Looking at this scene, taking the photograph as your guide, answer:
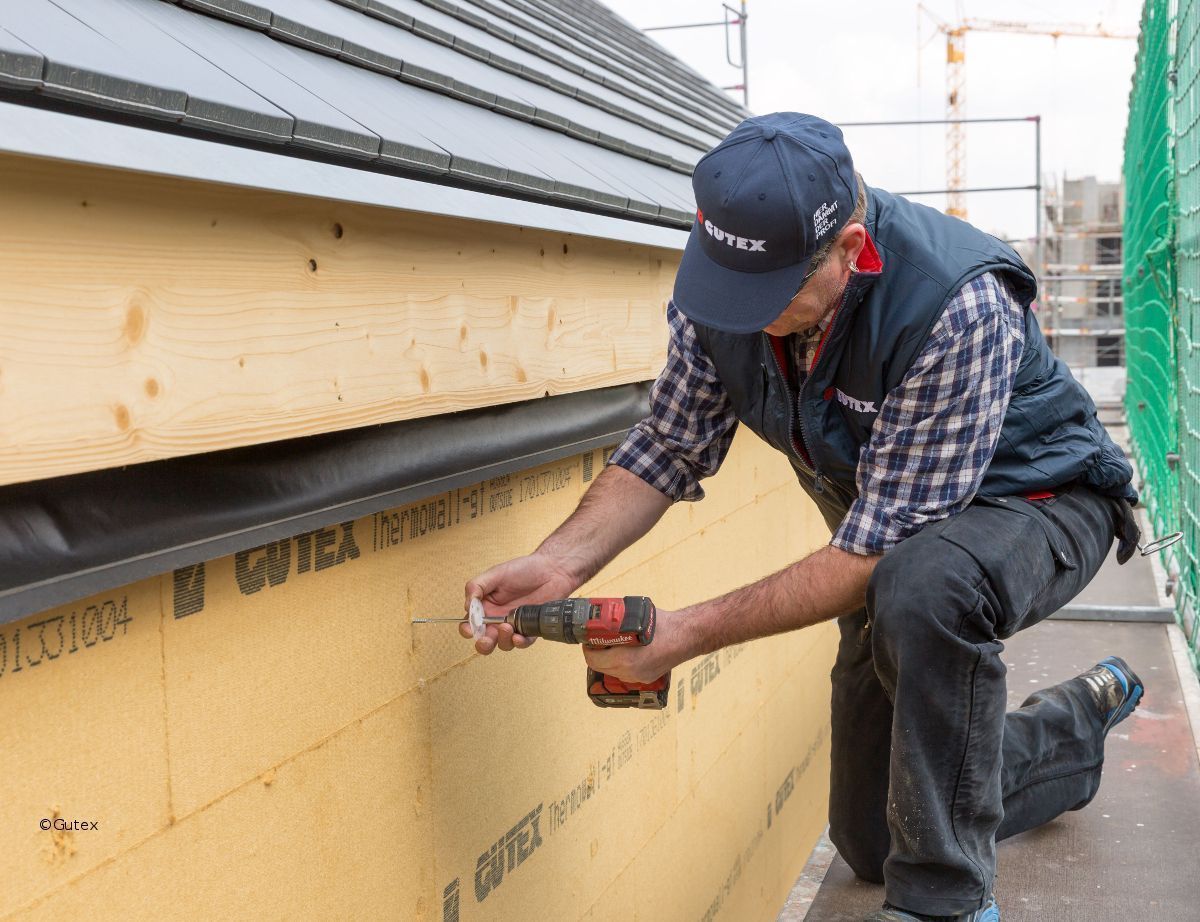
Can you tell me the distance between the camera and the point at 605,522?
2.48 meters

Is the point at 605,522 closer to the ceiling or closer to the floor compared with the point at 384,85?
closer to the floor

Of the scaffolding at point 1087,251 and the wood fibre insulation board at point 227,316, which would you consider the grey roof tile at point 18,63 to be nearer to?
the wood fibre insulation board at point 227,316

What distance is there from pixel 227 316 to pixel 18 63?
0.42 m

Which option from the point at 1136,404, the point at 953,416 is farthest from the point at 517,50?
the point at 1136,404

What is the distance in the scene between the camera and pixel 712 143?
199 inches

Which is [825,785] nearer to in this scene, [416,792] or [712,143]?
[712,143]

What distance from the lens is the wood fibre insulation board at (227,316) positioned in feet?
3.99

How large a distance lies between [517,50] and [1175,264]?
13.8 feet

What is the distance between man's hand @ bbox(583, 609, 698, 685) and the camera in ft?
6.91

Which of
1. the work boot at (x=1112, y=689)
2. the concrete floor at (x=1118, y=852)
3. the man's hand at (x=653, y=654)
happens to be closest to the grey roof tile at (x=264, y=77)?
the man's hand at (x=653, y=654)

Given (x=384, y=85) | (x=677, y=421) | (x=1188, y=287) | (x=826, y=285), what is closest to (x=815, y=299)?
(x=826, y=285)

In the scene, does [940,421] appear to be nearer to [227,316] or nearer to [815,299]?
[815,299]

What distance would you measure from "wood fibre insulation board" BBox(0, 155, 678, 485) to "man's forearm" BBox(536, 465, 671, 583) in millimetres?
290

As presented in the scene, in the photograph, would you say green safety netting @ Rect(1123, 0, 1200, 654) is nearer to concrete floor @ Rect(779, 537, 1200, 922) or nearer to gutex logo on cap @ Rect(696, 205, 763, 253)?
concrete floor @ Rect(779, 537, 1200, 922)
